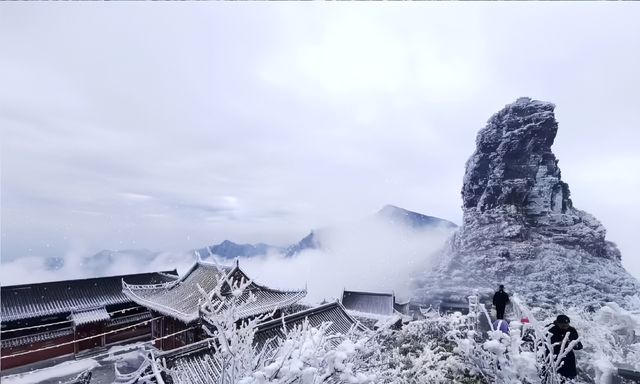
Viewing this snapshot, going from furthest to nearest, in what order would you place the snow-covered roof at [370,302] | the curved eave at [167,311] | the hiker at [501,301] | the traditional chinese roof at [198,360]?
the snow-covered roof at [370,302], the curved eave at [167,311], the hiker at [501,301], the traditional chinese roof at [198,360]

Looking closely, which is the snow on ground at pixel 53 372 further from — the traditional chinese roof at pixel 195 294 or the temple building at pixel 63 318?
the traditional chinese roof at pixel 195 294

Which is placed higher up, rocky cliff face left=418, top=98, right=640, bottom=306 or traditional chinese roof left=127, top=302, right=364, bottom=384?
rocky cliff face left=418, top=98, right=640, bottom=306

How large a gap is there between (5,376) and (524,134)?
79.3m

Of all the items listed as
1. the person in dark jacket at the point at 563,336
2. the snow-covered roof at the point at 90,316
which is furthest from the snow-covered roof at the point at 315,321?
the snow-covered roof at the point at 90,316

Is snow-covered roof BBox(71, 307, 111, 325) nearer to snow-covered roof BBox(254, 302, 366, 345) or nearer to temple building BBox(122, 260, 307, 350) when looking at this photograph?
temple building BBox(122, 260, 307, 350)

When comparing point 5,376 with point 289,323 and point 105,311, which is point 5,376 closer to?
point 105,311

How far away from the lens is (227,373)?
602cm

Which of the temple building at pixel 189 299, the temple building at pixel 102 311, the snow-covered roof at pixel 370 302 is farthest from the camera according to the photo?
the snow-covered roof at pixel 370 302

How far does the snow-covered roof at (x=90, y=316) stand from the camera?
76.9 feet

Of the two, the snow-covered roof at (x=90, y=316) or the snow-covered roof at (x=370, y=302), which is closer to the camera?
the snow-covered roof at (x=90, y=316)

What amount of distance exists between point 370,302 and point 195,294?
1001 inches

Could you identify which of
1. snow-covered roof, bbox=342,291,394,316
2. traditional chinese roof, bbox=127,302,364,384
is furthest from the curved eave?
snow-covered roof, bbox=342,291,394,316

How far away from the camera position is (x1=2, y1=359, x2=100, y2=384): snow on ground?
1896 centimetres

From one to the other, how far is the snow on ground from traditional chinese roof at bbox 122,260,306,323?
5095mm
